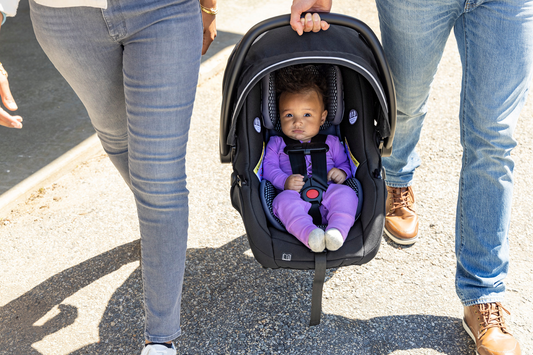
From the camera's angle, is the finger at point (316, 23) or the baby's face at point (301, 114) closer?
the finger at point (316, 23)

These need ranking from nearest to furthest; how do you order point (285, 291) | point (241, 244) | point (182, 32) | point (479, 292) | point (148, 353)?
point (182, 32), point (148, 353), point (479, 292), point (285, 291), point (241, 244)

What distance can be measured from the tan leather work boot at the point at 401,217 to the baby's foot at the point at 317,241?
875mm

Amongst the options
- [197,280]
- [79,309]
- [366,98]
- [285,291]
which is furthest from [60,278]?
[366,98]

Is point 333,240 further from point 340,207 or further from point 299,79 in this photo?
point 299,79

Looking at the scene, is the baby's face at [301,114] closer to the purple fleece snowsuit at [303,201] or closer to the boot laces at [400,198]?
the purple fleece snowsuit at [303,201]

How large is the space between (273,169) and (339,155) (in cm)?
36

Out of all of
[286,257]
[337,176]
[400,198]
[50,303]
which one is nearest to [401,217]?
[400,198]

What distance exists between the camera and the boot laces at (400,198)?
2.75 m

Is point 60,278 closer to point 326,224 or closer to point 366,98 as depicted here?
point 326,224

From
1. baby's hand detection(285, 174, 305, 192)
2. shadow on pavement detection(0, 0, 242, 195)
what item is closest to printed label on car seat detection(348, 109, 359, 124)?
baby's hand detection(285, 174, 305, 192)

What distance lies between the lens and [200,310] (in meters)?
2.33

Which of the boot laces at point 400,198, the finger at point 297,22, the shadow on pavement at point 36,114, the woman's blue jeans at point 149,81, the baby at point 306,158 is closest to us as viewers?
the woman's blue jeans at point 149,81

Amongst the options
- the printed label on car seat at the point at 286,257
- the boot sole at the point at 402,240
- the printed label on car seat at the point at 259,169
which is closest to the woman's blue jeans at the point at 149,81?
the printed label on car seat at the point at 286,257

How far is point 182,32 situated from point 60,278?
1.55m
